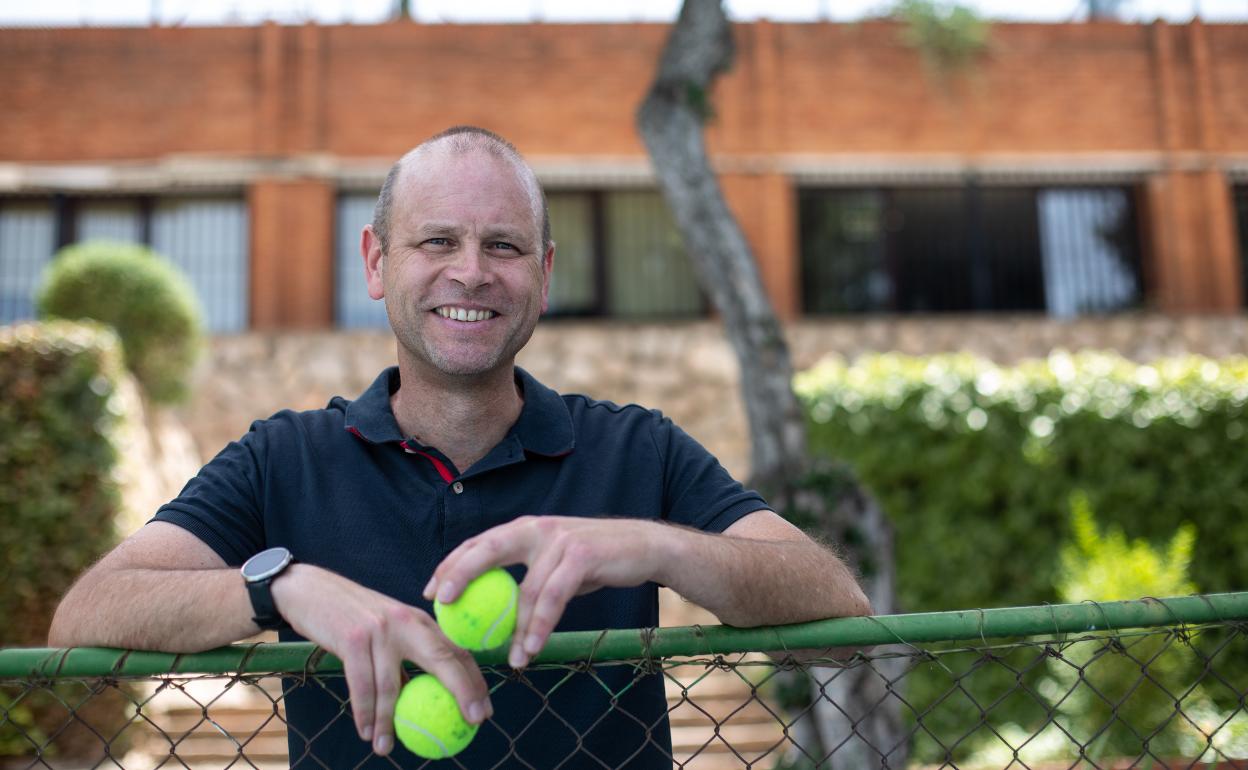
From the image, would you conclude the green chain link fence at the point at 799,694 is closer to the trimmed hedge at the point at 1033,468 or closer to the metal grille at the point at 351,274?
the trimmed hedge at the point at 1033,468

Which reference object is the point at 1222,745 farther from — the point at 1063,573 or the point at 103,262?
the point at 103,262

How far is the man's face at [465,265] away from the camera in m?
2.20

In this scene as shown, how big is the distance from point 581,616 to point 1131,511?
6635mm

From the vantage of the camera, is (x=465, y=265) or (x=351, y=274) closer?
(x=465, y=265)

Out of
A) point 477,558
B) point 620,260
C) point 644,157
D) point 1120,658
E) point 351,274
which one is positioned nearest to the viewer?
point 477,558

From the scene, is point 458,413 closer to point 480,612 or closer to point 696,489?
point 696,489

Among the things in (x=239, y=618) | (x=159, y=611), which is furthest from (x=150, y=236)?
(x=239, y=618)

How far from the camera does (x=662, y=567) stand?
5.73ft

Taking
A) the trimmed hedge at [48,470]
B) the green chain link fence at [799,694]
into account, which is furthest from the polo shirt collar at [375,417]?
the trimmed hedge at [48,470]

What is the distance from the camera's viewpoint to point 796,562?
6.31ft

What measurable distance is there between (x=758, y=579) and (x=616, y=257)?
13.1 meters

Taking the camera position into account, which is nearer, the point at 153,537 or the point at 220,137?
the point at 153,537

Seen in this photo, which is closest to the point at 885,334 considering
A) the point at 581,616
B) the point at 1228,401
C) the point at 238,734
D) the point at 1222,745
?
the point at 1228,401

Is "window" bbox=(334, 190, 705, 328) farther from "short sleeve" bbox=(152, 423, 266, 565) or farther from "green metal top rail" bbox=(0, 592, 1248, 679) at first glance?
"green metal top rail" bbox=(0, 592, 1248, 679)
